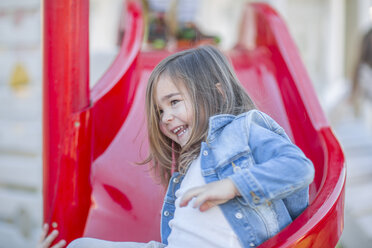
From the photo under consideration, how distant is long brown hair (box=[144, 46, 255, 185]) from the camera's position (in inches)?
34.1

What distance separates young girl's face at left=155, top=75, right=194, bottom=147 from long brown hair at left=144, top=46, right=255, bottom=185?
10mm

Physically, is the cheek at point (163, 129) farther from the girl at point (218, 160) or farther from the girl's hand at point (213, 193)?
the girl's hand at point (213, 193)

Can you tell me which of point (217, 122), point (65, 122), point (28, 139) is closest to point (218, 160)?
point (217, 122)

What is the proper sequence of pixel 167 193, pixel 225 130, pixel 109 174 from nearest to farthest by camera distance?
pixel 225 130
pixel 167 193
pixel 109 174

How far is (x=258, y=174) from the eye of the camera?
2.34 ft

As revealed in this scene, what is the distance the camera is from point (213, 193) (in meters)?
0.72

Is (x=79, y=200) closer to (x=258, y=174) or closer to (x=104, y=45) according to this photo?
(x=258, y=174)

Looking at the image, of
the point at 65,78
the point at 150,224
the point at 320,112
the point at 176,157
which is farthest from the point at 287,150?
the point at 65,78

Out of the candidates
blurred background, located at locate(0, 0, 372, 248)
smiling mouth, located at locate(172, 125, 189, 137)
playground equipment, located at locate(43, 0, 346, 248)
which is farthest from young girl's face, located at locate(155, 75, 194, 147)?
blurred background, located at locate(0, 0, 372, 248)

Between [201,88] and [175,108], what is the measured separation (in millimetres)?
74

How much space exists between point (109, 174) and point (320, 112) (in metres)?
0.72

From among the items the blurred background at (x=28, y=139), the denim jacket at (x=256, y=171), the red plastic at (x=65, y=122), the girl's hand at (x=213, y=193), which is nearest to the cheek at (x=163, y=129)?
the denim jacket at (x=256, y=171)

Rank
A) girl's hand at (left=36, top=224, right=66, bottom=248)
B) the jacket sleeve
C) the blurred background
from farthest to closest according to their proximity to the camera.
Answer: the blurred background → girl's hand at (left=36, top=224, right=66, bottom=248) → the jacket sleeve

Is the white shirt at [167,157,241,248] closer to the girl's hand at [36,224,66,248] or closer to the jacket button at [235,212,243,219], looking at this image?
the jacket button at [235,212,243,219]
